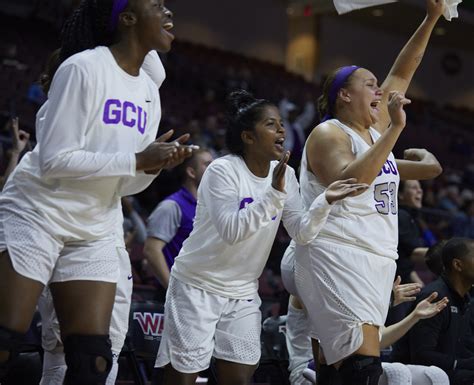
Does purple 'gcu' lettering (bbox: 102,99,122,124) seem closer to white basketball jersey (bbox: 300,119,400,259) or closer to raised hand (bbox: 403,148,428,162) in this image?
white basketball jersey (bbox: 300,119,400,259)

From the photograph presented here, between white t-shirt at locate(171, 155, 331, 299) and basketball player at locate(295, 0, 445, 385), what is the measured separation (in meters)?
0.18

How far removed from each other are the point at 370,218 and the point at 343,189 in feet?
0.96

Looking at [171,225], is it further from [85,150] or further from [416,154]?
[85,150]

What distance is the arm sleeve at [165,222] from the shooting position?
17.2 feet

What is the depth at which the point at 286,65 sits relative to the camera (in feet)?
78.5

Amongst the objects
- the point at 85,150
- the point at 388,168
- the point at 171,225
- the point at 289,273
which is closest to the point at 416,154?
the point at 388,168

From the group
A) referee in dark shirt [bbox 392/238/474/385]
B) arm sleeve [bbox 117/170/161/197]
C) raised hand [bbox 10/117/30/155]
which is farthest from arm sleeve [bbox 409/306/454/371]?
raised hand [bbox 10/117/30/155]

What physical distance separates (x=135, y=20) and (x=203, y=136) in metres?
8.13

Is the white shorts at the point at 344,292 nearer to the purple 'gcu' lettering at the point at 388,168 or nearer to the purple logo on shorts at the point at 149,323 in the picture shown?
the purple 'gcu' lettering at the point at 388,168

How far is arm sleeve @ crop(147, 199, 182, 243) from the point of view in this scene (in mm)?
5238

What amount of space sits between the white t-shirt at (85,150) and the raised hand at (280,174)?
657 mm

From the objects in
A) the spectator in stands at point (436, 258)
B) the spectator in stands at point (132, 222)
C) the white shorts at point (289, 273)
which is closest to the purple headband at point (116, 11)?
the white shorts at point (289, 273)

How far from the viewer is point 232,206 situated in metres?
3.70

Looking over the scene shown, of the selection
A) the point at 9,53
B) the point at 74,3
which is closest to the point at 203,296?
the point at 9,53
